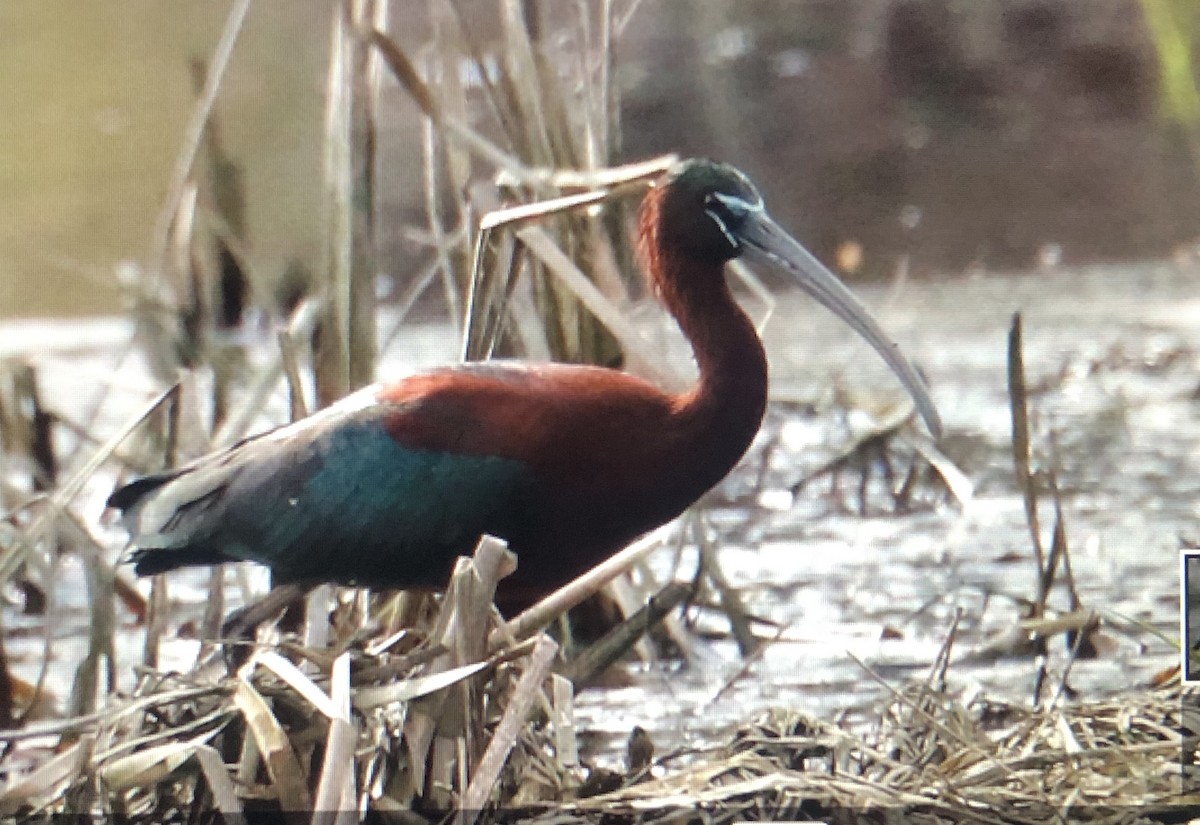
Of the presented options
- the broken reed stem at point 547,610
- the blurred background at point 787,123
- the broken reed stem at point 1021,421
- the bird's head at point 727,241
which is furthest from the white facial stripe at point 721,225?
the blurred background at point 787,123

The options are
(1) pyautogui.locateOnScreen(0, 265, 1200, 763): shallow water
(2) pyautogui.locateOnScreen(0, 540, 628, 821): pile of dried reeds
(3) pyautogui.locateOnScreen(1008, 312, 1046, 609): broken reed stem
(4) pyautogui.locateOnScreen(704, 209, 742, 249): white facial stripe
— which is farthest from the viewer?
(1) pyautogui.locateOnScreen(0, 265, 1200, 763): shallow water

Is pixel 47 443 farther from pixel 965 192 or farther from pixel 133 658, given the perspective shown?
pixel 965 192

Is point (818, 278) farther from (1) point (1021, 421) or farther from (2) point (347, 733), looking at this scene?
(2) point (347, 733)

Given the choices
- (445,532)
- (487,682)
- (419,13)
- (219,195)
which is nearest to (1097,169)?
(419,13)

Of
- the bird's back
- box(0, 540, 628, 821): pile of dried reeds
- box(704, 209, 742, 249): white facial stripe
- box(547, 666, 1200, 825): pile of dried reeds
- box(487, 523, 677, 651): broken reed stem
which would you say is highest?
box(704, 209, 742, 249): white facial stripe

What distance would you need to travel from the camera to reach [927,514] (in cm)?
385

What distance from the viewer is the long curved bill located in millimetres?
2691

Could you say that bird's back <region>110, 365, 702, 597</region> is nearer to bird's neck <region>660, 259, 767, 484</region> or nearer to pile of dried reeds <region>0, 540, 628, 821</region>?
bird's neck <region>660, 259, 767, 484</region>

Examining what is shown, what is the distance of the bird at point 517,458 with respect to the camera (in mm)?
2533

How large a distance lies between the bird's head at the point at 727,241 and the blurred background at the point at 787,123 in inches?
83.4

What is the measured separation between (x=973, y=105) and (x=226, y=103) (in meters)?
2.08

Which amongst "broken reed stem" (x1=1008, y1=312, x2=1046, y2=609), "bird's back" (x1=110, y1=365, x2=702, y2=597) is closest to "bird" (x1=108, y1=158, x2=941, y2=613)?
"bird's back" (x1=110, y1=365, x2=702, y2=597)

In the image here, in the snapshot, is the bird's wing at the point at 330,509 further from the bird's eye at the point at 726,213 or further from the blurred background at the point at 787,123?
the blurred background at the point at 787,123

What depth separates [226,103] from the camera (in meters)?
6.12
